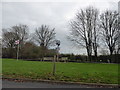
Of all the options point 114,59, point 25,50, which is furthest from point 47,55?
point 114,59

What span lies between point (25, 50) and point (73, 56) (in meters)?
13.2

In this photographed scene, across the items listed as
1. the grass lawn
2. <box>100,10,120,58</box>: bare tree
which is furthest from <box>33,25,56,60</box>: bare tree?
the grass lawn

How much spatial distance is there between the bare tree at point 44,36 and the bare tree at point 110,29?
718 inches

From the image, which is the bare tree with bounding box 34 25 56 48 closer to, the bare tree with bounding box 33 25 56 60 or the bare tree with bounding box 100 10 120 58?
the bare tree with bounding box 33 25 56 60

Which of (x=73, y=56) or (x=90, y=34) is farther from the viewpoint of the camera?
(x=73, y=56)

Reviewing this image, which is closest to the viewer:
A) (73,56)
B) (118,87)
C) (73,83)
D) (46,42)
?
(118,87)

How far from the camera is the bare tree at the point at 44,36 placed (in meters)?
51.6

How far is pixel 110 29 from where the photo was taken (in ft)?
129

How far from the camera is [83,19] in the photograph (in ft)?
134

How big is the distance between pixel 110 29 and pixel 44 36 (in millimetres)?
21865

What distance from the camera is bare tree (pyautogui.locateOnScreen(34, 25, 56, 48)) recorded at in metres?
51.6

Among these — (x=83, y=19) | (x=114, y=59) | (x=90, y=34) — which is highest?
(x=83, y=19)

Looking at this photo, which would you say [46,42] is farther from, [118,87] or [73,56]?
[118,87]

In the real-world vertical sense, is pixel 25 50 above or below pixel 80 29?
below
